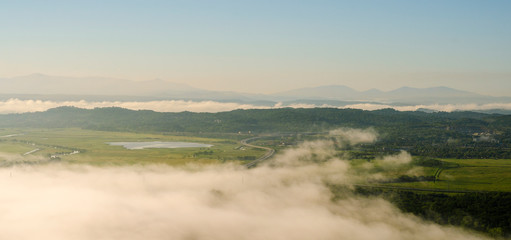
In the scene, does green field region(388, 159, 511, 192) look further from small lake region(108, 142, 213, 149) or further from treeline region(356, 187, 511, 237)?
small lake region(108, 142, 213, 149)

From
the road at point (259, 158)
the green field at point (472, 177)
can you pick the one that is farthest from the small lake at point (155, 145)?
the green field at point (472, 177)

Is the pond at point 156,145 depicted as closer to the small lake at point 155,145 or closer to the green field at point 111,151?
the small lake at point 155,145

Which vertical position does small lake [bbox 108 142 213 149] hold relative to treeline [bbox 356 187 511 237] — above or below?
above

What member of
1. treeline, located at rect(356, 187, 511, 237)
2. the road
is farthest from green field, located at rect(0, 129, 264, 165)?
treeline, located at rect(356, 187, 511, 237)

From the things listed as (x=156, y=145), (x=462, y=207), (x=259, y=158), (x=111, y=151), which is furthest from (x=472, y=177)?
(x=111, y=151)

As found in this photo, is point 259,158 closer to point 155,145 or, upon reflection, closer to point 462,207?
point 155,145

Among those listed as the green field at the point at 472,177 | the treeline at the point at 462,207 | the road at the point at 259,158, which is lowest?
the treeline at the point at 462,207

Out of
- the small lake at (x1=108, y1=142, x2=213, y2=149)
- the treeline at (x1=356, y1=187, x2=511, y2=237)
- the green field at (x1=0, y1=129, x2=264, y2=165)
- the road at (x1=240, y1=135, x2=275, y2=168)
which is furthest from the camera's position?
the small lake at (x1=108, y1=142, x2=213, y2=149)

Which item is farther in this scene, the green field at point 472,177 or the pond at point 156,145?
the pond at point 156,145

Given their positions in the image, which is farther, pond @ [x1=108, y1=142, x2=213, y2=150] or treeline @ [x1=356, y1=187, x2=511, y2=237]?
pond @ [x1=108, y1=142, x2=213, y2=150]
